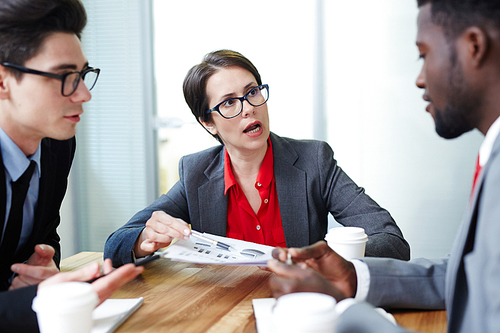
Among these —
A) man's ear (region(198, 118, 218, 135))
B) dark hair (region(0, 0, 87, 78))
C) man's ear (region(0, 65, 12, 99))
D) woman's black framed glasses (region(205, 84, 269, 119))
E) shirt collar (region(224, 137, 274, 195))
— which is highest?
dark hair (region(0, 0, 87, 78))

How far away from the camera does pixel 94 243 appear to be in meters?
4.04

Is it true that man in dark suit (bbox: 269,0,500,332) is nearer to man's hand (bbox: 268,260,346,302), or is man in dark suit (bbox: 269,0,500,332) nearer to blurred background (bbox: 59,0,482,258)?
man's hand (bbox: 268,260,346,302)

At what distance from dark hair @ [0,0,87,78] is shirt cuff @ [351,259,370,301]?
1083 millimetres

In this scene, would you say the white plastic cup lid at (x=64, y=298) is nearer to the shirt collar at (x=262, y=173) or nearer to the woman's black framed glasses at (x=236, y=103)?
the shirt collar at (x=262, y=173)

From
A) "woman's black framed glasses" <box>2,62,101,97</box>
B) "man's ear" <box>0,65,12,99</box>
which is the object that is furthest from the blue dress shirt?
"woman's black framed glasses" <box>2,62,101,97</box>

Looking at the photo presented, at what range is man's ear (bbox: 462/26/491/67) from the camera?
2.76 feet

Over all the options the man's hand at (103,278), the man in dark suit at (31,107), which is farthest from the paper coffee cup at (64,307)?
the man in dark suit at (31,107)

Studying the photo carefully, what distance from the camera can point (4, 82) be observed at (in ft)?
4.19

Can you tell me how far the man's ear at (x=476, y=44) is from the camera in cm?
84

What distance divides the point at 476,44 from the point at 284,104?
2749 mm

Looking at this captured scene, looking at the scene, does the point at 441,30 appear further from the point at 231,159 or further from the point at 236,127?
the point at 231,159

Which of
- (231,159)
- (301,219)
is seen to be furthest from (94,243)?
(301,219)

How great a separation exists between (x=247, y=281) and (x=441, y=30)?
818mm

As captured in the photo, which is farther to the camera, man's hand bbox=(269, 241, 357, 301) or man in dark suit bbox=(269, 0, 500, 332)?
man's hand bbox=(269, 241, 357, 301)
